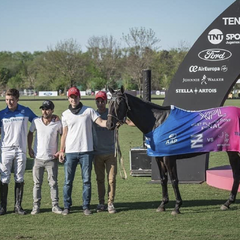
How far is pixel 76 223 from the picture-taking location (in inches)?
282

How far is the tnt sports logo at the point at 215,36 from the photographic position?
983cm

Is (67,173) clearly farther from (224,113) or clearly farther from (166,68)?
(166,68)

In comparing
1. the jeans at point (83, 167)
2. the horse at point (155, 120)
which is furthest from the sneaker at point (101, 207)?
the horse at point (155, 120)

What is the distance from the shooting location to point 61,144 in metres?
7.56

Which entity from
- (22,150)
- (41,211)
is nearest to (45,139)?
(22,150)

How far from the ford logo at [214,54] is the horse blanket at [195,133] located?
206 centimetres

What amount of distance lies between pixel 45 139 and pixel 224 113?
289cm

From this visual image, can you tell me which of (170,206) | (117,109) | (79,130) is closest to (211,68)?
(170,206)

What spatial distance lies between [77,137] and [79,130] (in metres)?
0.11

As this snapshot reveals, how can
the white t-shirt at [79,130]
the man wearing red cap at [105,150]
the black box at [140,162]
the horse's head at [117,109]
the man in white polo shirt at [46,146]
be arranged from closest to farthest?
the horse's head at [117,109] → the white t-shirt at [79,130] → the man in white polo shirt at [46,146] → the man wearing red cap at [105,150] → the black box at [140,162]

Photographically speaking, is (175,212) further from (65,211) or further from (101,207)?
(65,211)

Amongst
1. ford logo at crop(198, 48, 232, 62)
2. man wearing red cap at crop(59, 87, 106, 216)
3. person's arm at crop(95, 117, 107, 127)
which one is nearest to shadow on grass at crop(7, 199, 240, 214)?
man wearing red cap at crop(59, 87, 106, 216)

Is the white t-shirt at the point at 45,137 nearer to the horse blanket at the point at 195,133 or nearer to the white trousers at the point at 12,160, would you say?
the white trousers at the point at 12,160

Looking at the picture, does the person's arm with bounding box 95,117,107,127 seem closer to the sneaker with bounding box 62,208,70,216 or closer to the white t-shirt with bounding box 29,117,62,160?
the white t-shirt with bounding box 29,117,62,160
